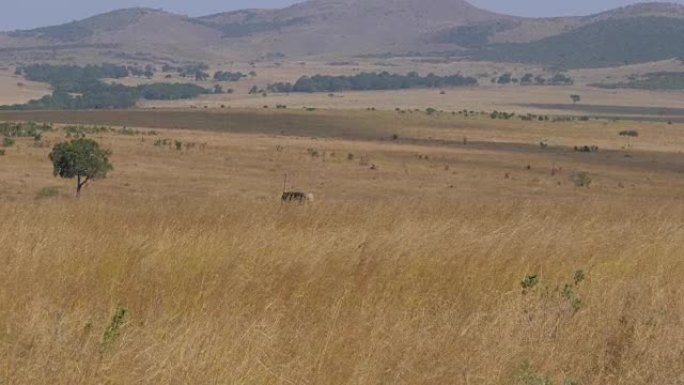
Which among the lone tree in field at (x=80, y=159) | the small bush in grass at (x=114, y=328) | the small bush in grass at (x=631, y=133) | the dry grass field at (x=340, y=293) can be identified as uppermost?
the small bush in grass at (x=114, y=328)

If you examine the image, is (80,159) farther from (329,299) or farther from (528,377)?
(528,377)

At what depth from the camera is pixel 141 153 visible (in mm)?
72562

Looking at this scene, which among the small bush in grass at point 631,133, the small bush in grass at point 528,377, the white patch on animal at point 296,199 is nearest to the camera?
the small bush in grass at point 528,377

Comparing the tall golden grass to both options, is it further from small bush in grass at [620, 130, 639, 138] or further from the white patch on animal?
small bush in grass at [620, 130, 639, 138]

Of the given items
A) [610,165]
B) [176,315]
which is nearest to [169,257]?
[176,315]

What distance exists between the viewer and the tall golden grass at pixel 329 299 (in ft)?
15.9

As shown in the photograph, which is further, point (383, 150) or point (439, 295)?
point (383, 150)

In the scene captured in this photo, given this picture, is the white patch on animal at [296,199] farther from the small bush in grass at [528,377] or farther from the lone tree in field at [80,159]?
the lone tree in field at [80,159]

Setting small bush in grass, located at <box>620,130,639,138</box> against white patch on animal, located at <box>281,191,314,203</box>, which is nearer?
white patch on animal, located at <box>281,191,314,203</box>

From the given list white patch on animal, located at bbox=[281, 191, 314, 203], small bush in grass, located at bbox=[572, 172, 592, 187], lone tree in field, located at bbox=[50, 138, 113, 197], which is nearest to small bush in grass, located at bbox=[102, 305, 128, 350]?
white patch on animal, located at bbox=[281, 191, 314, 203]

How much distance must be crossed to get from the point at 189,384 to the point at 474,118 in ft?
429

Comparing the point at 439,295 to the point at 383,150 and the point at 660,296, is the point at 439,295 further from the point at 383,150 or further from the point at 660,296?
the point at 383,150

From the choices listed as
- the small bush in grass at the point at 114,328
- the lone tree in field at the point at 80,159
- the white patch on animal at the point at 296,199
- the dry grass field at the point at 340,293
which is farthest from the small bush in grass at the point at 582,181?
the small bush in grass at the point at 114,328

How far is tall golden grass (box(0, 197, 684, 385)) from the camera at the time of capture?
4.86 m
